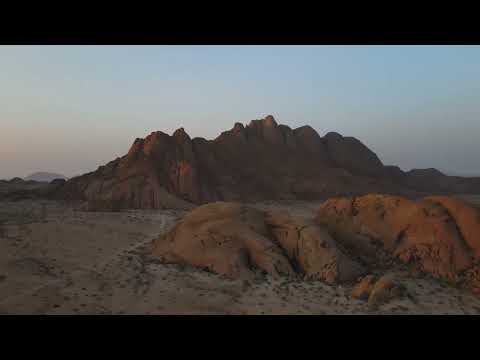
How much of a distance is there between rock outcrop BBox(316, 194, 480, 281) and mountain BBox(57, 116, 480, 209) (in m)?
21.0

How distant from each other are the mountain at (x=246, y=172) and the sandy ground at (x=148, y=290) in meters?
17.6

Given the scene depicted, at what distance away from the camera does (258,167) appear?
44719mm

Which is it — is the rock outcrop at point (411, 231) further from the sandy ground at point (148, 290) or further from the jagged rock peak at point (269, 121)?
the jagged rock peak at point (269, 121)

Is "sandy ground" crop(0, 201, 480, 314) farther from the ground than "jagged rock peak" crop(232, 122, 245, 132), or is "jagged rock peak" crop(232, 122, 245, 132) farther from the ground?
"jagged rock peak" crop(232, 122, 245, 132)

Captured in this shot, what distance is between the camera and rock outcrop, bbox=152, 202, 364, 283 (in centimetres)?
1164

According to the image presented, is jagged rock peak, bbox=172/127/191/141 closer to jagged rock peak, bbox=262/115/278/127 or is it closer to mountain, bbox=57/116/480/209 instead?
mountain, bbox=57/116/480/209

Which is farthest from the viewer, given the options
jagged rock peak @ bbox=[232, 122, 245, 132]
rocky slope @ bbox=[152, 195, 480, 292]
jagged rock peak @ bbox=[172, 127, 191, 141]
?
jagged rock peak @ bbox=[232, 122, 245, 132]

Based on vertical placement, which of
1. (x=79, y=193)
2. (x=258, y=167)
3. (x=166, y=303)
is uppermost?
(x=258, y=167)

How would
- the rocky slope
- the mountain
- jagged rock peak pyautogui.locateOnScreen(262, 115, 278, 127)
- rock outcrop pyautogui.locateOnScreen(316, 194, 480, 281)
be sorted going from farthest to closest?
jagged rock peak pyautogui.locateOnScreen(262, 115, 278, 127) → the mountain → rock outcrop pyautogui.locateOnScreen(316, 194, 480, 281) → the rocky slope

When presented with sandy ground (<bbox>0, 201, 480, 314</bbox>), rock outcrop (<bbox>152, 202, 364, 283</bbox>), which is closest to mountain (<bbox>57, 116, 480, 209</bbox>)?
sandy ground (<bbox>0, 201, 480, 314</bbox>)

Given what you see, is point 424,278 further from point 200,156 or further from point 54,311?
point 200,156

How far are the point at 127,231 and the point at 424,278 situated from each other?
605 inches

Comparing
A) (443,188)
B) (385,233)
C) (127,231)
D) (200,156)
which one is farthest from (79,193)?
(443,188)

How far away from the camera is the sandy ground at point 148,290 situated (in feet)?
28.7
